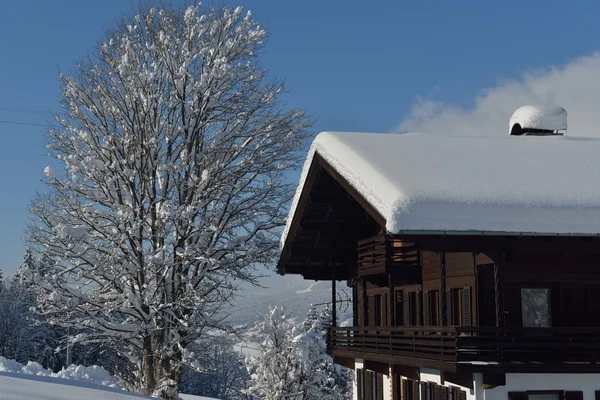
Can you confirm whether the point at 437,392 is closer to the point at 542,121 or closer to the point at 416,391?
the point at 416,391

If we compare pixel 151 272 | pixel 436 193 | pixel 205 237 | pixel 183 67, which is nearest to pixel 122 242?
pixel 151 272

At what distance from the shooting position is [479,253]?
1232 centimetres

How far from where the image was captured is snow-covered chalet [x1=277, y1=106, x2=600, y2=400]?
11.6 metres

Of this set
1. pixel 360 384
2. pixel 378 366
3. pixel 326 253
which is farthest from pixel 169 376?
pixel 378 366

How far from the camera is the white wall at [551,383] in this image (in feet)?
39.8

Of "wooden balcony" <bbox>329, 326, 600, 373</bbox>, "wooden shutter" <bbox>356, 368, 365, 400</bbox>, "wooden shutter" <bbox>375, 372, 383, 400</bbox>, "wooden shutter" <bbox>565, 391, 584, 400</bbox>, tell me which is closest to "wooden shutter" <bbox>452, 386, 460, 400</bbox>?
"wooden balcony" <bbox>329, 326, 600, 373</bbox>

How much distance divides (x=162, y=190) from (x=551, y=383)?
11.7 metres

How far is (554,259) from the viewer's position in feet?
43.5

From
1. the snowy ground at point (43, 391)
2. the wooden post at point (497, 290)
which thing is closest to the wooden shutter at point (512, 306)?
the wooden post at point (497, 290)

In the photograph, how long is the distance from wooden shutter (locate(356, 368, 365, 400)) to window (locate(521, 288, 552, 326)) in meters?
7.47

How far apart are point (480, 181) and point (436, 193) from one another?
1.40 meters

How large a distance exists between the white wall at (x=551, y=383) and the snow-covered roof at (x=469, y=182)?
8.82 ft

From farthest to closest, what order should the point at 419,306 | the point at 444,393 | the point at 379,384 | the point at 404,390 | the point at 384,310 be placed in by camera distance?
the point at 384,310 < the point at 379,384 < the point at 404,390 < the point at 419,306 < the point at 444,393

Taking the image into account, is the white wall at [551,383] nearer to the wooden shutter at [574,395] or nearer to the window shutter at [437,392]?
the wooden shutter at [574,395]
